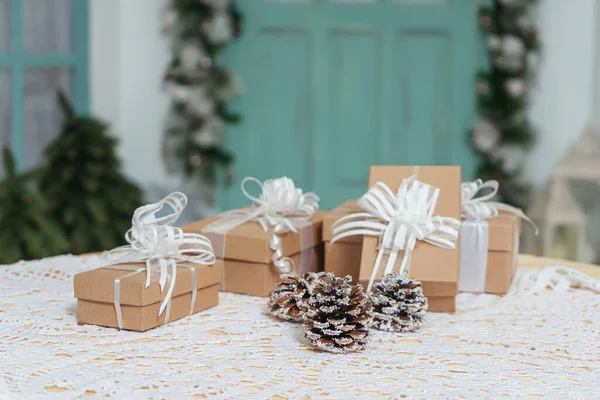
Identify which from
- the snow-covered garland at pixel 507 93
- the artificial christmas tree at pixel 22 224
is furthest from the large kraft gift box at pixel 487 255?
the snow-covered garland at pixel 507 93

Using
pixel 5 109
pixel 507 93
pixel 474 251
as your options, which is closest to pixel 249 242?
pixel 474 251

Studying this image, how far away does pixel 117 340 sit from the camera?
965mm

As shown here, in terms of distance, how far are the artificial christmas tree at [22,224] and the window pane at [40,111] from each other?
701 millimetres

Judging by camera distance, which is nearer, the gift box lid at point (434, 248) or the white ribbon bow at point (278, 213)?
the gift box lid at point (434, 248)

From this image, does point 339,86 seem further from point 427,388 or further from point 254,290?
point 427,388

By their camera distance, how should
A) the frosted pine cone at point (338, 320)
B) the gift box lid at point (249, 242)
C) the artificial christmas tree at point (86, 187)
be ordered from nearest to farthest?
the frosted pine cone at point (338, 320) < the gift box lid at point (249, 242) < the artificial christmas tree at point (86, 187)

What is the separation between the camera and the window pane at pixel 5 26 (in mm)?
3160

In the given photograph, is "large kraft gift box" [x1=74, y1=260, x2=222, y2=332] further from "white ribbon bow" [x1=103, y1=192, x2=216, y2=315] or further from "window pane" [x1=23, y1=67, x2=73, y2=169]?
"window pane" [x1=23, y1=67, x2=73, y2=169]

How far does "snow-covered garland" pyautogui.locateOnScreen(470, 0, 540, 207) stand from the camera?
11.5 feet

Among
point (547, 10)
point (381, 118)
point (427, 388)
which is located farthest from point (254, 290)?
point (547, 10)

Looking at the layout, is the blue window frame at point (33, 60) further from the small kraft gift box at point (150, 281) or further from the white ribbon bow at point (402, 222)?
the white ribbon bow at point (402, 222)

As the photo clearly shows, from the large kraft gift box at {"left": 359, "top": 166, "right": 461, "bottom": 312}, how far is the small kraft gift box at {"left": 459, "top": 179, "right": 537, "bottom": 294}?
2.9 inches

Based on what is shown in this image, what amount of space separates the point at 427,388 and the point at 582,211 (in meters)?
2.85

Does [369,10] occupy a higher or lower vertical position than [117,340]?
higher
